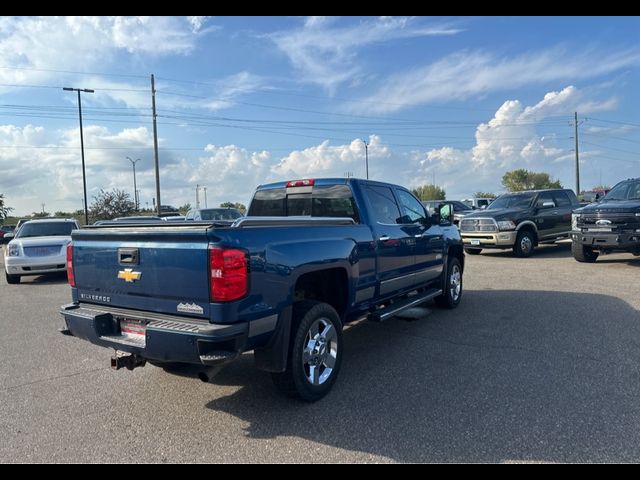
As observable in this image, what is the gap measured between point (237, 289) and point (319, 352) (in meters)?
1.19

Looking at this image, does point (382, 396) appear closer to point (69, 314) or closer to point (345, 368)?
point (345, 368)

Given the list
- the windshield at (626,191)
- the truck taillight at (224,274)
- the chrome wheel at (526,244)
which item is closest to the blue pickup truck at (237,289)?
the truck taillight at (224,274)

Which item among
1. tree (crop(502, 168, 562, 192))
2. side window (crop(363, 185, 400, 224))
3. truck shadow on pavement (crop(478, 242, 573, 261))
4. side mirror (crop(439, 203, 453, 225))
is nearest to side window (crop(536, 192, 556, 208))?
truck shadow on pavement (crop(478, 242, 573, 261))

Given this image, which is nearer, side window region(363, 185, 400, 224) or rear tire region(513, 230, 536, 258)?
side window region(363, 185, 400, 224)

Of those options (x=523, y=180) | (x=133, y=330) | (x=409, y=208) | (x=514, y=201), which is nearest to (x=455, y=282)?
(x=409, y=208)

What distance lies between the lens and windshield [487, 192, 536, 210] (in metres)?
14.5

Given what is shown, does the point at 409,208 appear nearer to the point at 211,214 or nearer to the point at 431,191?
the point at 211,214

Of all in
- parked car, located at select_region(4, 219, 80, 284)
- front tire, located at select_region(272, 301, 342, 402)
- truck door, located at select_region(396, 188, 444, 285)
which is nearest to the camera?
front tire, located at select_region(272, 301, 342, 402)

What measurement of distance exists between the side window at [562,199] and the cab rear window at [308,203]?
1221cm

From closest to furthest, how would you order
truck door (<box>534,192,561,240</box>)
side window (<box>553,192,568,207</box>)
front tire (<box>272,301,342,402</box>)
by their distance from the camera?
front tire (<box>272,301,342,402</box>) < truck door (<box>534,192,561,240</box>) < side window (<box>553,192,568,207</box>)

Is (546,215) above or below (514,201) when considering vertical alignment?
below

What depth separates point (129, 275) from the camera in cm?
373

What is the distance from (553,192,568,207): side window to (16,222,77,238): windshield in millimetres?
14599

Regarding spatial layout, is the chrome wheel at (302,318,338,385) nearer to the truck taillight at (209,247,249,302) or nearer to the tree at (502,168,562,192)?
the truck taillight at (209,247,249,302)
